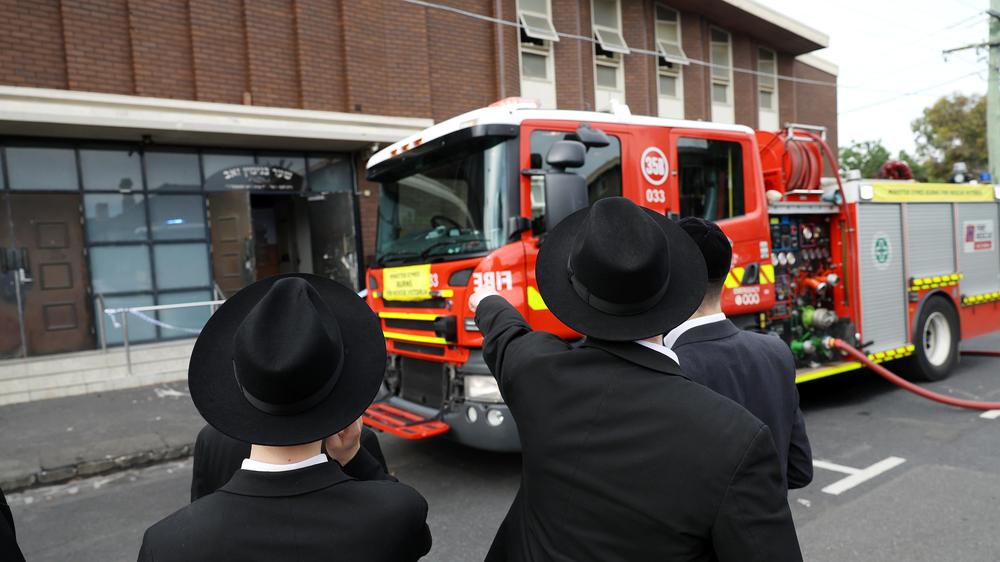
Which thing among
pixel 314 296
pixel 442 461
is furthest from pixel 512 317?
pixel 442 461

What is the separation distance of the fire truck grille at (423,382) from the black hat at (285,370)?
339 cm

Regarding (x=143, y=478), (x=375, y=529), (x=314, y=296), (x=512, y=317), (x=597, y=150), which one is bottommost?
(x=143, y=478)

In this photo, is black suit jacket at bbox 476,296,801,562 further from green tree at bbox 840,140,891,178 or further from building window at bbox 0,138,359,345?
green tree at bbox 840,140,891,178

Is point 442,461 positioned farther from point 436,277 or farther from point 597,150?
point 597,150

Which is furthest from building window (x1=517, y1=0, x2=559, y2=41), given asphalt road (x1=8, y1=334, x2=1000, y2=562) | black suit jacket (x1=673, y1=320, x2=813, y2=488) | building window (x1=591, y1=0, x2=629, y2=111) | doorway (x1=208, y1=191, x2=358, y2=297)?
black suit jacket (x1=673, y1=320, x2=813, y2=488)

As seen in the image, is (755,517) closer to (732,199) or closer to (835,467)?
(835,467)

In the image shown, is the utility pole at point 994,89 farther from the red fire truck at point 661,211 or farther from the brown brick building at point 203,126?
the brown brick building at point 203,126

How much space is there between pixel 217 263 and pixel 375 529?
10.5 metres

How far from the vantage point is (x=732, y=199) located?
566cm

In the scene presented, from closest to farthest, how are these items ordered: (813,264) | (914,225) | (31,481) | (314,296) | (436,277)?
(314,296) < (436,277) < (31,481) < (813,264) < (914,225)

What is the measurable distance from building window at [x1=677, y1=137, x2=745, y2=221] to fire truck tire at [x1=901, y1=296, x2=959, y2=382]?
11.1 feet

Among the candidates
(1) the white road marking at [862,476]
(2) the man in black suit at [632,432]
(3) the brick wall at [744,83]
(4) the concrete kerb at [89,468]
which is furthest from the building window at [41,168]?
(3) the brick wall at [744,83]

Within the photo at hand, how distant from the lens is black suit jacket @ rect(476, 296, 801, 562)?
1.32 meters

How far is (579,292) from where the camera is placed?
5.23ft
